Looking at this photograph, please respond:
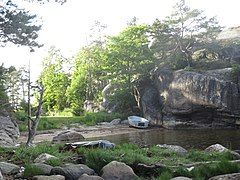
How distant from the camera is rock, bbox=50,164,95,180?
339 inches

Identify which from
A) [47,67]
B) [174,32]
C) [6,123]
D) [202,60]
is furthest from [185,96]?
[47,67]

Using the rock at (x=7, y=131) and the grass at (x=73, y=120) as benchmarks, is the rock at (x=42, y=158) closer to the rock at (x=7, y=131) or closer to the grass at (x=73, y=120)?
the rock at (x=7, y=131)

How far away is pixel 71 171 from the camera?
343 inches

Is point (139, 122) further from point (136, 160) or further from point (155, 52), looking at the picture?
point (136, 160)

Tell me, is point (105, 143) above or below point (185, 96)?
below

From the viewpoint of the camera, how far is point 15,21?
11797mm

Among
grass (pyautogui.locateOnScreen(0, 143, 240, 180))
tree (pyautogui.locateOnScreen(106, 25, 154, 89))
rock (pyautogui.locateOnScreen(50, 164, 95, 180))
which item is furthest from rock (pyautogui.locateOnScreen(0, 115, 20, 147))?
tree (pyautogui.locateOnScreen(106, 25, 154, 89))

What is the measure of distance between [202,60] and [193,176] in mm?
31102

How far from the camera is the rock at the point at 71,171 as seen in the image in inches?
339

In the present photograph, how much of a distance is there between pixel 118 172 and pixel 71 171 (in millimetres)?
1210

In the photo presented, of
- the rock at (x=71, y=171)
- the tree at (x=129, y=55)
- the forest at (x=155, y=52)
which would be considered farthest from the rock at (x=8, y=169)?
the tree at (x=129, y=55)

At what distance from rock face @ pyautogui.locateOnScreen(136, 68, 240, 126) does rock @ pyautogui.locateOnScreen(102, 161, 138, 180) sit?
24326mm

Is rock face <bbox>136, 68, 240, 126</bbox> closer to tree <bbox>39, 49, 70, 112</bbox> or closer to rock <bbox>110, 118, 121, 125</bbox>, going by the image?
rock <bbox>110, 118, 121, 125</bbox>

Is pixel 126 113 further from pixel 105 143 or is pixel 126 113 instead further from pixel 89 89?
pixel 105 143
